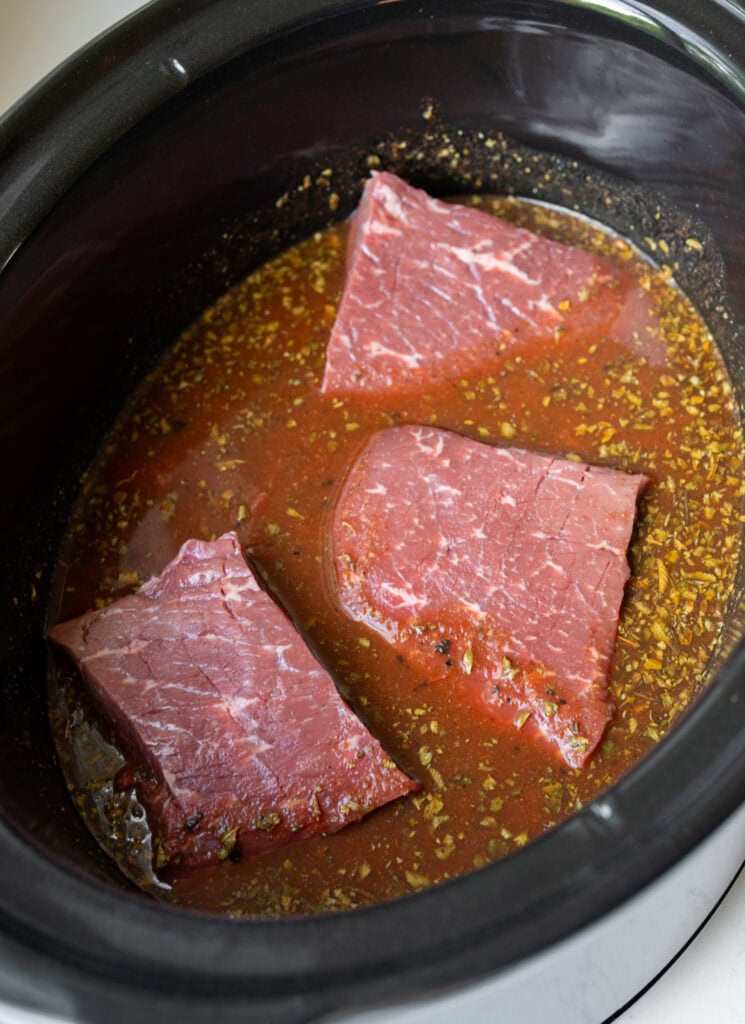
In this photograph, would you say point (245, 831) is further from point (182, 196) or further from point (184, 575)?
point (182, 196)

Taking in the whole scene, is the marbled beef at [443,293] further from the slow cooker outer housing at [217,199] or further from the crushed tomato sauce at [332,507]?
the slow cooker outer housing at [217,199]

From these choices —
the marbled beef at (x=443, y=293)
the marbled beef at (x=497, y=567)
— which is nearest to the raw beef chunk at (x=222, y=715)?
the marbled beef at (x=497, y=567)

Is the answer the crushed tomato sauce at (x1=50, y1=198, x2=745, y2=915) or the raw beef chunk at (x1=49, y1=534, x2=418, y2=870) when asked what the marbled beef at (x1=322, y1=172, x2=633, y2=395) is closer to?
the crushed tomato sauce at (x1=50, y1=198, x2=745, y2=915)

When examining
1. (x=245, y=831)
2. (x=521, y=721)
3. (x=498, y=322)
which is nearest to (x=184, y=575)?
(x=245, y=831)

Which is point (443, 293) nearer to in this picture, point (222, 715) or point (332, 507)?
point (332, 507)

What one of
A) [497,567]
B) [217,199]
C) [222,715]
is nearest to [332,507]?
[497,567]

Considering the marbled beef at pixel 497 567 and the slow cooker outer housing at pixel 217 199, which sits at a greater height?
the slow cooker outer housing at pixel 217 199

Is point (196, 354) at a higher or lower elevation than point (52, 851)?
higher

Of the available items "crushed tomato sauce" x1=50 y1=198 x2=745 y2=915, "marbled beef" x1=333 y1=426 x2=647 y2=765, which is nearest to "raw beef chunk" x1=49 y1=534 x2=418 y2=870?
"crushed tomato sauce" x1=50 y1=198 x2=745 y2=915
